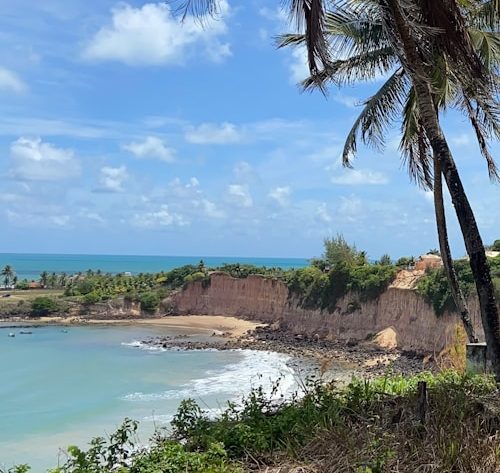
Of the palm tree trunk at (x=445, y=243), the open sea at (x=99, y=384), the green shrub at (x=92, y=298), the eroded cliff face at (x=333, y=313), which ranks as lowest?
the open sea at (x=99, y=384)

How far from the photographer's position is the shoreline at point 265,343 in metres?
29.7

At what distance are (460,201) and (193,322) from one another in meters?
47.6

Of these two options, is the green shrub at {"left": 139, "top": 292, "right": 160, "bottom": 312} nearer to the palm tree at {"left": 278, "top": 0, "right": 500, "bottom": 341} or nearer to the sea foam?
the sea foam

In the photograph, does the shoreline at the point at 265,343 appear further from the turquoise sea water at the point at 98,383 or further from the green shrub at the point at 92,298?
the green shrub at the point at 92,298

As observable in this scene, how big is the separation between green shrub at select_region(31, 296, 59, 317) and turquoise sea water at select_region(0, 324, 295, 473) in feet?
35.7

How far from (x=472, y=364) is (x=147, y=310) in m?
52.2

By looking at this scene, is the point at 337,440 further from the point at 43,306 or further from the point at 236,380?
the point at 43,306

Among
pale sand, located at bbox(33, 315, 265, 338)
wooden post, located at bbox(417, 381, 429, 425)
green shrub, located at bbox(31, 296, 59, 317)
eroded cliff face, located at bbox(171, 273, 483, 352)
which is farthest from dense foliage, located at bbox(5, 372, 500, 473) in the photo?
green shrub, located at bbox(31, 296, 59, 317)

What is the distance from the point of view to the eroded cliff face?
105 ft

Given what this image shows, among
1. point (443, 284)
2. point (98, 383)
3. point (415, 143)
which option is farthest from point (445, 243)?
point (443, 284)

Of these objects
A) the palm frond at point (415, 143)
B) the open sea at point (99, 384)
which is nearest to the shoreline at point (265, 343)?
the open sea at point (99, 384)

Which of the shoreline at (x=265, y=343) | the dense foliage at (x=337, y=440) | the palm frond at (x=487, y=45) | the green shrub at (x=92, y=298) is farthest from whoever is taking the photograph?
the green shrub at (x=92, y=298)

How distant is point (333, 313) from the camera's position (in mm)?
40312

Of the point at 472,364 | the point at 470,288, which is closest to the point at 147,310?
the point at 470,288
